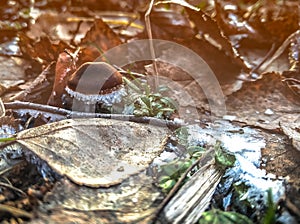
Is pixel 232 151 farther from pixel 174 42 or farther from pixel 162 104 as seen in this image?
pixel 174 42

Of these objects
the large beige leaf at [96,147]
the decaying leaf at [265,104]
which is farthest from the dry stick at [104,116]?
the decaying leaf at [265,104]

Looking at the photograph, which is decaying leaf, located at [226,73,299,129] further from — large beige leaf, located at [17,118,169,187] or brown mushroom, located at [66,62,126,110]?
brown mushroom, located at [66,62,126,110]

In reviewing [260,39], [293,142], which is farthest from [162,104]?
[260,39]

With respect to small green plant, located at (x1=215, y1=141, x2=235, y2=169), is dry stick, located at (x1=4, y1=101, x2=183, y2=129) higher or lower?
higher

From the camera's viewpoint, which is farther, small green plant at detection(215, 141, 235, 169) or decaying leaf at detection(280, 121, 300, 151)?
decaying leaf at detection(280, 121, 300, 151)

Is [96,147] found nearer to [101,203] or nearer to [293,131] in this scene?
[101,203]

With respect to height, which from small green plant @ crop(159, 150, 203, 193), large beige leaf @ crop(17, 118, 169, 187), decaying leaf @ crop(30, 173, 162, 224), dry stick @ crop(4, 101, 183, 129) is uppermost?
dry stick @ crop(4, 101, 183, 129)

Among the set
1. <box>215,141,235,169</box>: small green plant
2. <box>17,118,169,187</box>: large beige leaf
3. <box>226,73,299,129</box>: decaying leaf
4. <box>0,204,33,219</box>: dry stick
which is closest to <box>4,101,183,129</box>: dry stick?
<box>17,118,169,187</box>: large beige leaf
